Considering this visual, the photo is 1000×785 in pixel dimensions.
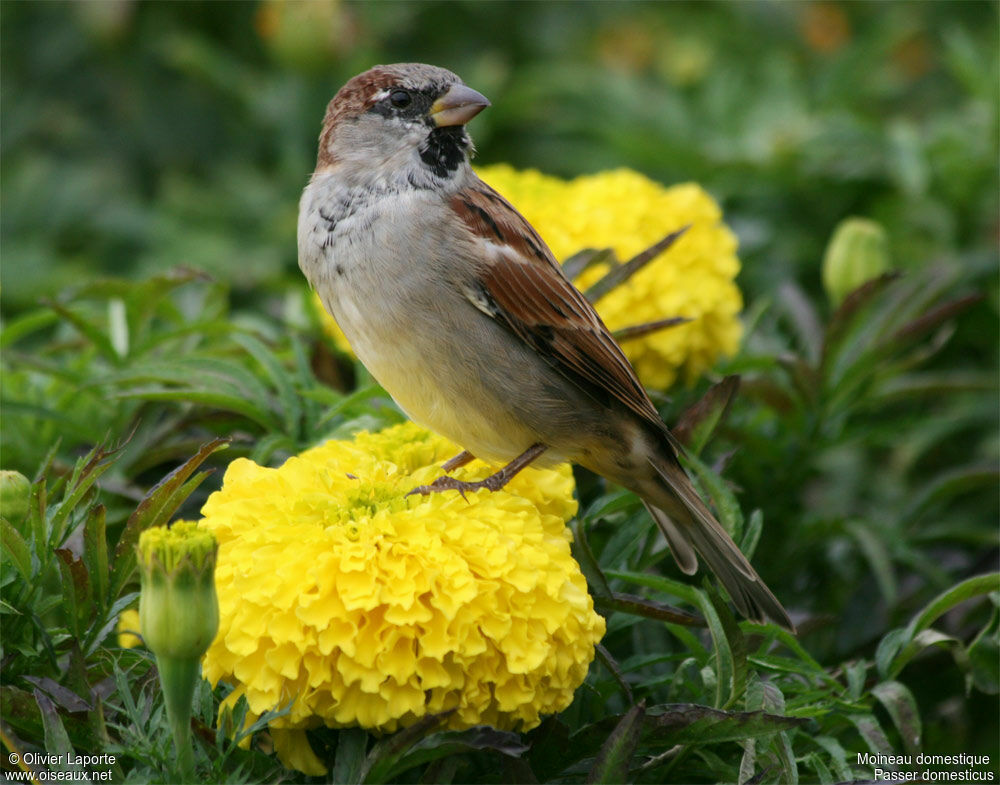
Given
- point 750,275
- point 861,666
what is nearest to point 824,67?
point 750,275

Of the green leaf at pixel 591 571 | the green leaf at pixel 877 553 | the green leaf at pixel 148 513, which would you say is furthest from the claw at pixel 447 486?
the green leaf at pixel 877 553

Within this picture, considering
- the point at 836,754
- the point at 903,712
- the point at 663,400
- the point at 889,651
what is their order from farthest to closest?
the point at 663,400, the point at 889,651, the point at 903,712, the point at 836,754

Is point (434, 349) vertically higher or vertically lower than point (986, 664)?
higher

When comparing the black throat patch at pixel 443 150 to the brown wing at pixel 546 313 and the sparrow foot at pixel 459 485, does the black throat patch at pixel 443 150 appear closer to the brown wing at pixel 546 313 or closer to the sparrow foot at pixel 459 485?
the brown wing at pixel 546 313

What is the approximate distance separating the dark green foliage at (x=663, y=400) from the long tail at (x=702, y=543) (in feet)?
0.14

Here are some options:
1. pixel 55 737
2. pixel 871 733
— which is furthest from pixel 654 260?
pixel 55 737

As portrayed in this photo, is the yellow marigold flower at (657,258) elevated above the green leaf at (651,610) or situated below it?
above

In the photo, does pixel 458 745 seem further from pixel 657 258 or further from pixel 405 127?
pixel 657 258

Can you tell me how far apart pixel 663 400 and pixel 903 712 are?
73 centimetres

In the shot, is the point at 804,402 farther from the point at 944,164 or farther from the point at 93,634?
the point at 93,634

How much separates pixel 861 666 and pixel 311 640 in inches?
33.1

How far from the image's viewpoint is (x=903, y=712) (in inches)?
64.4

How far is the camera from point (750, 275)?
125 inches

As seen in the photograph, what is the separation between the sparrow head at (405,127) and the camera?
2008mm
